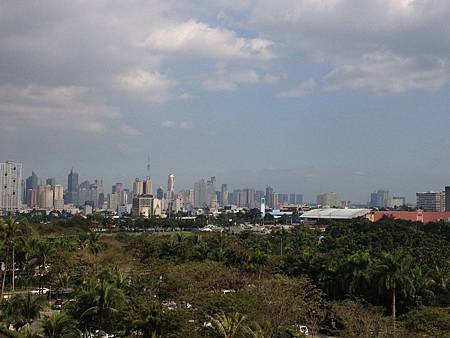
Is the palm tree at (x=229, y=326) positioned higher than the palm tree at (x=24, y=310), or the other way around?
the palm tree at (x=229, y=326)

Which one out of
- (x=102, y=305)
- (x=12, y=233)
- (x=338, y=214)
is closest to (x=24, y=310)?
(x=102, y=305)

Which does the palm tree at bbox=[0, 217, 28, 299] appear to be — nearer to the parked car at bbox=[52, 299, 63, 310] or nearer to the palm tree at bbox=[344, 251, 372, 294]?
the parked car at bbox=[52, 299, 63, 310]

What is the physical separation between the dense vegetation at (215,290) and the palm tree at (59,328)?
0.05 metres

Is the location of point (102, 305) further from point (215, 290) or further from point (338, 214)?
point (338, 214)

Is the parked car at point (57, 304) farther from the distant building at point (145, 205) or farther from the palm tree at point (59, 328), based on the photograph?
the distant building at point (145, 205)

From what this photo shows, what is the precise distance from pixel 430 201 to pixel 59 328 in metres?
184

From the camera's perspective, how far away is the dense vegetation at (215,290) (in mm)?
23156

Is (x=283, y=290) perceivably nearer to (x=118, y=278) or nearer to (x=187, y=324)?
(x=187, y=324)

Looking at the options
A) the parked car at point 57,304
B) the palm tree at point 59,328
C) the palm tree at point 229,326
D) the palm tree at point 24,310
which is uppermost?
the palm tree at point 229,326

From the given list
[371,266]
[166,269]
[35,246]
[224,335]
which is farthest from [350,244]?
[224,335]

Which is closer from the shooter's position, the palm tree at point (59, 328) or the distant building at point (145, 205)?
the palm tree at point (59, 328)

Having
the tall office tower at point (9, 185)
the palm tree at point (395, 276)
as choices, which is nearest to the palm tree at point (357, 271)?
the palm tree at point (395, 276)

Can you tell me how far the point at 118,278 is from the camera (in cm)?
2972

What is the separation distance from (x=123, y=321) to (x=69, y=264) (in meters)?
17.5
